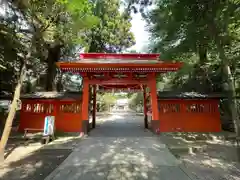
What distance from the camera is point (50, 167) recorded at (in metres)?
5.54

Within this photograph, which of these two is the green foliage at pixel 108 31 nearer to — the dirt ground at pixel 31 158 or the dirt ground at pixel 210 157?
the dirt ground at pixel 31 158

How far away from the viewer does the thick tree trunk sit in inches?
583

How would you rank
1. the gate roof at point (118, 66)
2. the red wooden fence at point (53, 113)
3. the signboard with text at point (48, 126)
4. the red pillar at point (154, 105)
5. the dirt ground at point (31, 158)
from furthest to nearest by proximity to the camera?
the red wooden fence at point (53, 113) → the red pillar at point (154, 105) → the gate roof at point (118, 66) → the signboard with text at point (48, 126) → the dirt ground at point (31, 158)

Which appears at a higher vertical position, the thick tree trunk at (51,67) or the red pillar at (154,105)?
the thick tree trunk at (51,67)

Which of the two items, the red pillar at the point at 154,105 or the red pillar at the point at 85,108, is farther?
the red pillar at the point at 154,105

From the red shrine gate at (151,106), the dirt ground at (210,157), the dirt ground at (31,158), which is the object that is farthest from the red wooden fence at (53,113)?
the dirt ground at (210,157)

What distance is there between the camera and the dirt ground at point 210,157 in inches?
194

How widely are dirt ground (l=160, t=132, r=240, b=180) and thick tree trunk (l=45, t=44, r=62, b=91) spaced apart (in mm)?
10397

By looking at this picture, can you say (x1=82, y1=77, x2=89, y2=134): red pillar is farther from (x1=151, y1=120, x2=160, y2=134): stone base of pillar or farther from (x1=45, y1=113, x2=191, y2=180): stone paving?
(x1=151, y1=120, x2=160, y2=134): stone base of pillar

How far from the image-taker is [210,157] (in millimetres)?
6352

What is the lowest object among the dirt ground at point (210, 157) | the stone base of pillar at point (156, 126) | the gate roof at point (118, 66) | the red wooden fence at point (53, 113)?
the dirt ground at point (210, 157)

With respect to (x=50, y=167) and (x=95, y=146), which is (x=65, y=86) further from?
(x=50, y=167)

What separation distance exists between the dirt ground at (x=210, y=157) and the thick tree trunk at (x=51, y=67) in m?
10.4

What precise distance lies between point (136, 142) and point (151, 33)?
10.9 m
